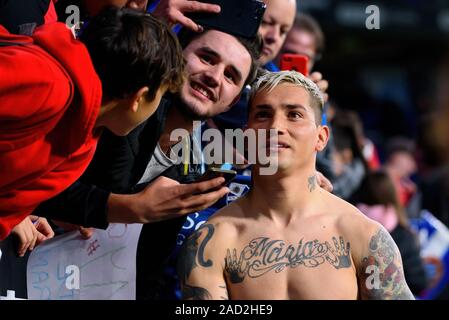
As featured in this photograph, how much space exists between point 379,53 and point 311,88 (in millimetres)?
9996

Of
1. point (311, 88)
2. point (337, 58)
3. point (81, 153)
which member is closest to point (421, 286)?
point (311, 88)

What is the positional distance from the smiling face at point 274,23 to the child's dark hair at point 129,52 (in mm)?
1701

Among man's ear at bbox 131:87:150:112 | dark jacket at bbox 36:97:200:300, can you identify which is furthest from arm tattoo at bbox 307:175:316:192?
man's ear at bbox 131:87:150:112

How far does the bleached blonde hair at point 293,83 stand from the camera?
391cm

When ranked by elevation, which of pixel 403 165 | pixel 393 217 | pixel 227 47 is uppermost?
pixel 227 47

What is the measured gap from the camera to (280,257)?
12.0 feet

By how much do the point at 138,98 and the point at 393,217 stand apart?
3472 mm

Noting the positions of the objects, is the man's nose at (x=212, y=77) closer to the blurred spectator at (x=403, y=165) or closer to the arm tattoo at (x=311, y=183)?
the arm tattoo at (x=311, y=183)

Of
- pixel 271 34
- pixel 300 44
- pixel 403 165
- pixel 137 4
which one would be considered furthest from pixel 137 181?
pixel 403 165

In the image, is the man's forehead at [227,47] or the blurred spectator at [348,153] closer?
the man's forehead at [227,47]

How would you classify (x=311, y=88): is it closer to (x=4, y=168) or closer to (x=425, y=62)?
(x=4, y=168)

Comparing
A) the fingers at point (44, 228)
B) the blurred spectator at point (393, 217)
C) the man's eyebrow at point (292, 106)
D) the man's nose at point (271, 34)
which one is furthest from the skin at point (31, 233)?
the blurred spectator at point (393, 217)

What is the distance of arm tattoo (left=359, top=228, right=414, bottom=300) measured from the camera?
3.62 metres
